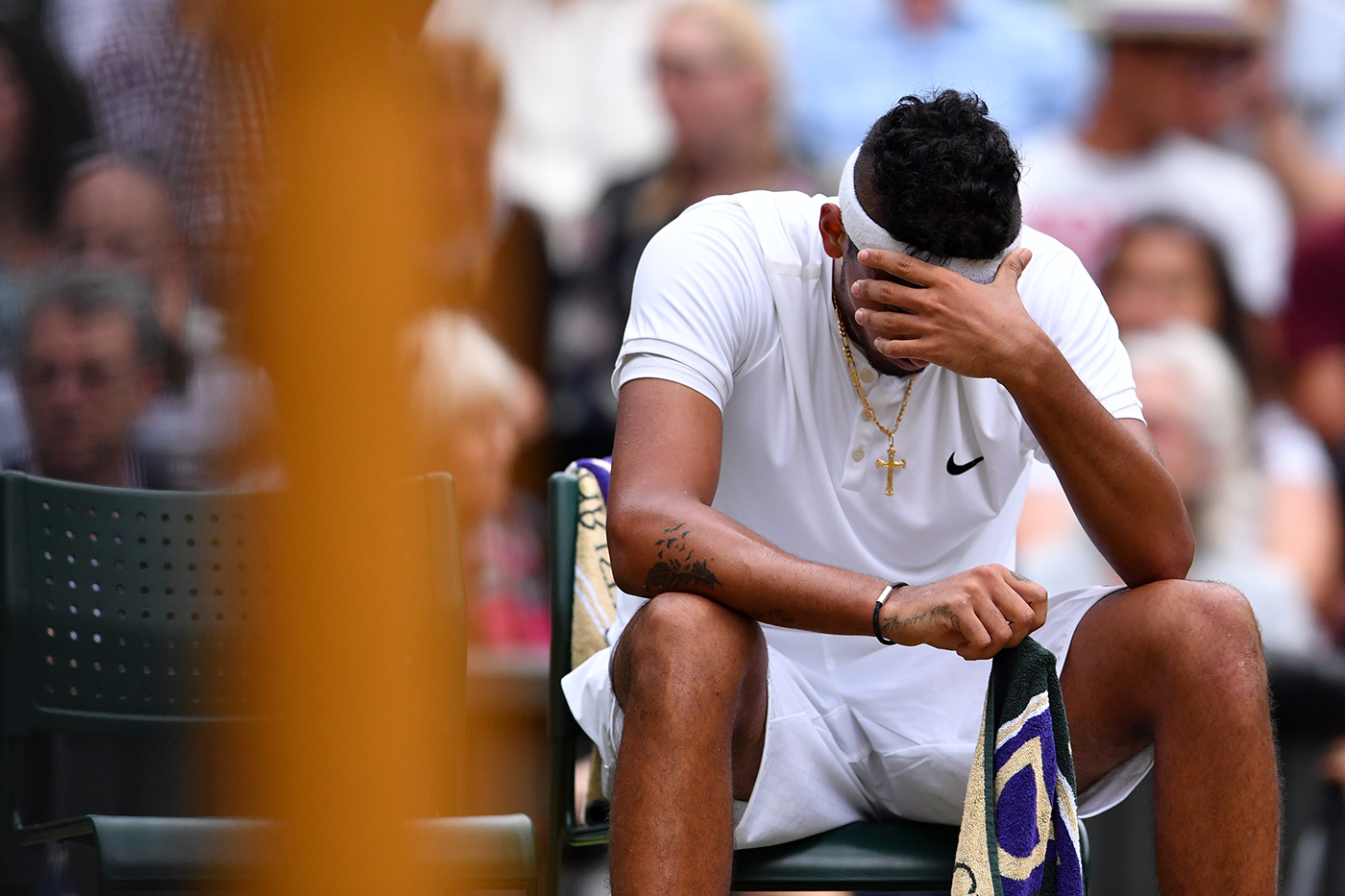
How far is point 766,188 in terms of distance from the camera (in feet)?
11.5

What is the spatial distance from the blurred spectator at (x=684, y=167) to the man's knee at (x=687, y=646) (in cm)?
194

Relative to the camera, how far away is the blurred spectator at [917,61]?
148 inches

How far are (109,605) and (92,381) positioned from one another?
73 centimetres

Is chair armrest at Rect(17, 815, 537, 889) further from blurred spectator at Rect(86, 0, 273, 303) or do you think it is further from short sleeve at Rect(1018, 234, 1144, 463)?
short sleeve at Rect(1018, 234, 1144, 463)

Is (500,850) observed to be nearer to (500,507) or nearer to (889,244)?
(889,244)

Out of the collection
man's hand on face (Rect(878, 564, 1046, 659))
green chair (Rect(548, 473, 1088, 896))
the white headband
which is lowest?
green chair (Rect(548, 473, 1088, 896))

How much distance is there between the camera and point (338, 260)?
0.50 m

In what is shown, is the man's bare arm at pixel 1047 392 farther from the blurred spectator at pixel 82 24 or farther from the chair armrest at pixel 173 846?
the blurred spectator at pixel 82 24

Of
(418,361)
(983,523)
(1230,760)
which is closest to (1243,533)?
(983,523)

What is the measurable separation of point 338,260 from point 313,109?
0.05m

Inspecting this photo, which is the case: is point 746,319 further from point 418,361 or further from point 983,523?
point 418,361

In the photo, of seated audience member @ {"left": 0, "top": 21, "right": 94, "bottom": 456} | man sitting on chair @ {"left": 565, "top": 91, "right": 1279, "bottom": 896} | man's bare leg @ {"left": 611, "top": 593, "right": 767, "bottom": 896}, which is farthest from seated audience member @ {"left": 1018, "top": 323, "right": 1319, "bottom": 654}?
seated audience member @ {"left": 0, "top": 21, "right": 94, "bottom": 456}

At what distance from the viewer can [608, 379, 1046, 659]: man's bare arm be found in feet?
5.36

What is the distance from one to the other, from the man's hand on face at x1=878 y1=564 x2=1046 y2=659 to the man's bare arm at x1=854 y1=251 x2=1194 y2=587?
0.92ft
